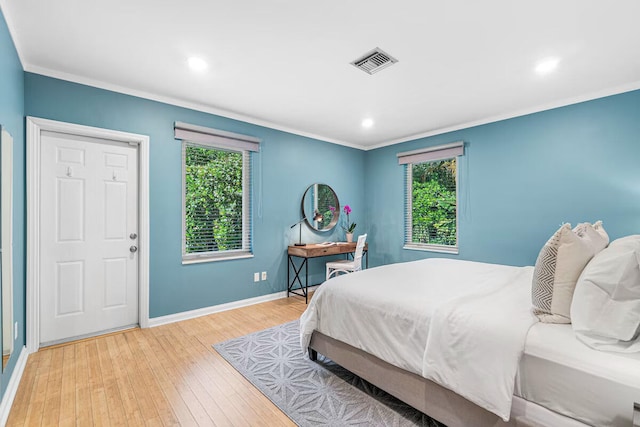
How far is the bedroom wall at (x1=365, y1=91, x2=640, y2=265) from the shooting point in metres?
3.01

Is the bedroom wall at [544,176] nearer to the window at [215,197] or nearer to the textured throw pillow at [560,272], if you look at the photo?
the textured throw pillow at [560,272]

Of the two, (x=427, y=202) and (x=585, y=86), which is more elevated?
(x=585, y=86)

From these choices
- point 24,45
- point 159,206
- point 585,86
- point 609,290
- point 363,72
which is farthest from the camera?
point 159,206

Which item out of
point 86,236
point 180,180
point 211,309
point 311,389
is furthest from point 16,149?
point 311,389

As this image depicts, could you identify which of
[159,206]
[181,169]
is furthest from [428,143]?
[159,206]

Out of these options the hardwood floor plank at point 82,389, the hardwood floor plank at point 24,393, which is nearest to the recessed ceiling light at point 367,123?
the hardwood floor plank at point 82,389

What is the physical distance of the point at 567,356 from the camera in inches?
48.0

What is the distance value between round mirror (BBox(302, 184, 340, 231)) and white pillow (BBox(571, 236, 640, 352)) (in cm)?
361

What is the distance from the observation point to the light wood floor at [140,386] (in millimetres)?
1802

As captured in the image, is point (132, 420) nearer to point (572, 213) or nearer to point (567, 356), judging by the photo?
point (567, 356)

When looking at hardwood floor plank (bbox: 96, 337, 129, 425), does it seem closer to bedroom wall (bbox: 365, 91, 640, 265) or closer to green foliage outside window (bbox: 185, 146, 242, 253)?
green foliage outside window (bbox: 185, 146, 242, 253)

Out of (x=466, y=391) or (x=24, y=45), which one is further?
(x=24, y=45)

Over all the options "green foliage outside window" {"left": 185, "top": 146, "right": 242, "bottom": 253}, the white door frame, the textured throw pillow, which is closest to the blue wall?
the white door frame

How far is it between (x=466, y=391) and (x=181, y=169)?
10.8 ft
